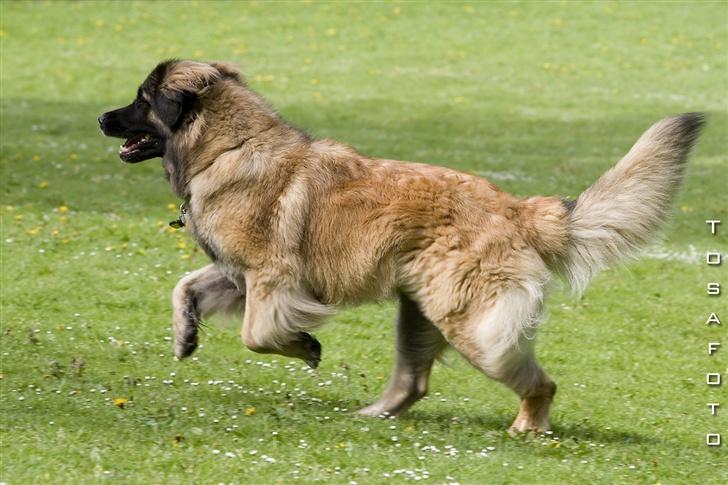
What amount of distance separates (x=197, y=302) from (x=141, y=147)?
45.3 inches

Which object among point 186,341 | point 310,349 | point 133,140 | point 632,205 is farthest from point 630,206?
point 133,140

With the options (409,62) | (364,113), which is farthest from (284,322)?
(409,62)

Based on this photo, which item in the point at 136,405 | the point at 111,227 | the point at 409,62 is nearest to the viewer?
the point at 136,405

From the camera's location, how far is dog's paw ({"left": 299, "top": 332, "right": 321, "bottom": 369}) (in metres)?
7.98

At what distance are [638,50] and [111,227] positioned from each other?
19388 millimetres

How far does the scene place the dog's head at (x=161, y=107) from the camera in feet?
26.1

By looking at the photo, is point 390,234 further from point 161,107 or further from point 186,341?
point 161,107

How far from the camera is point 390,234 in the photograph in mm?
7461

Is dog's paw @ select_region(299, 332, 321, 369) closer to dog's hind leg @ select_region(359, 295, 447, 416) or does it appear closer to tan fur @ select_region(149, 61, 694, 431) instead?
tan fur @ select_region(149, 61, 694, 431)

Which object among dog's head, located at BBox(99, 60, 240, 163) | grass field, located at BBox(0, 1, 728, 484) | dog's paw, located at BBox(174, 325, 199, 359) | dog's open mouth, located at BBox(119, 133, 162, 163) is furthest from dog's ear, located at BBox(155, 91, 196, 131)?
Answer: grass field, located at BBox(0, 1, 728, 484)

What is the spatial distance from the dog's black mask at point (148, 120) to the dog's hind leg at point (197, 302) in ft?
3.10

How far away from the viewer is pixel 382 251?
24.6ft

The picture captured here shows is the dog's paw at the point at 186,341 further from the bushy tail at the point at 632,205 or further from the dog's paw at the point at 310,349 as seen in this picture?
the bushy tail at the point at 632,205

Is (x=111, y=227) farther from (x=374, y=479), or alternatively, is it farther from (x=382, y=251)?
(x=374, y=479)
